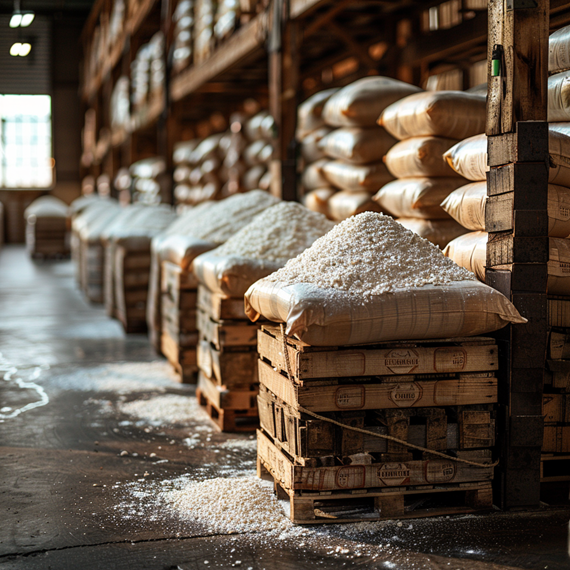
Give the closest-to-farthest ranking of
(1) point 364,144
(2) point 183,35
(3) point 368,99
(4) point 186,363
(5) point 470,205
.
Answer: (5) point 470,205
(3) point 368,99
(1) point 364,144
(4) point 186,363
(2) point 183,35

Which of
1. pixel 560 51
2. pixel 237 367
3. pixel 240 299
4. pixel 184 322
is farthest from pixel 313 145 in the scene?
pixel 560 51

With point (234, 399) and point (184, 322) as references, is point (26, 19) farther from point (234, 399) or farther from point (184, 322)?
point (234, 399)

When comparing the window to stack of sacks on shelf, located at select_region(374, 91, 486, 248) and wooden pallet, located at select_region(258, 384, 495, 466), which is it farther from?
wooden pallet, located at select_region(258, 384, 495, 466)

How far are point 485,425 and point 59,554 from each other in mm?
1984

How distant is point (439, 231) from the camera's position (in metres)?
5.18

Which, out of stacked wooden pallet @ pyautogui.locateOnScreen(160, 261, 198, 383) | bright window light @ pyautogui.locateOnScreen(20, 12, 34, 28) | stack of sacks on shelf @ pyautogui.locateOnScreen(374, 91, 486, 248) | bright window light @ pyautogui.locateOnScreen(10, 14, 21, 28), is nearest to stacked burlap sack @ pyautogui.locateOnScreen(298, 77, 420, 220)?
stack of sacks on shelf @ pyautogui.locateOnScreen(374, 91, 486, 248)

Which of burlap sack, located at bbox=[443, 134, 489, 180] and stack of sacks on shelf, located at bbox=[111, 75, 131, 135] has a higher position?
stack of sacks on shelf, located at bbox=[111, 75, 131, 135]

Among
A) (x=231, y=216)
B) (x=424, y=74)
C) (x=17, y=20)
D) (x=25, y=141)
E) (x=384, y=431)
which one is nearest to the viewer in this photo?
(x=384, y=431)

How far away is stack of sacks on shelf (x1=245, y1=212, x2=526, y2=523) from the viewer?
3318 mm

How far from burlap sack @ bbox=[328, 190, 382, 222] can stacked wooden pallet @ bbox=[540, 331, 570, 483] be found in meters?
2.62

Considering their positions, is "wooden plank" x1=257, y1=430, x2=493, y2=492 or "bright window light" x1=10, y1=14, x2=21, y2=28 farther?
"bright window light" x1=10, y1=14, x2=21, y2=28

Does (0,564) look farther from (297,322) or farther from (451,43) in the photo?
(451,43)

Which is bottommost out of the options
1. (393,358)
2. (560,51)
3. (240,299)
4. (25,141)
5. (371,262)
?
(393,358)

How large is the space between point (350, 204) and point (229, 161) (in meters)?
5.30
